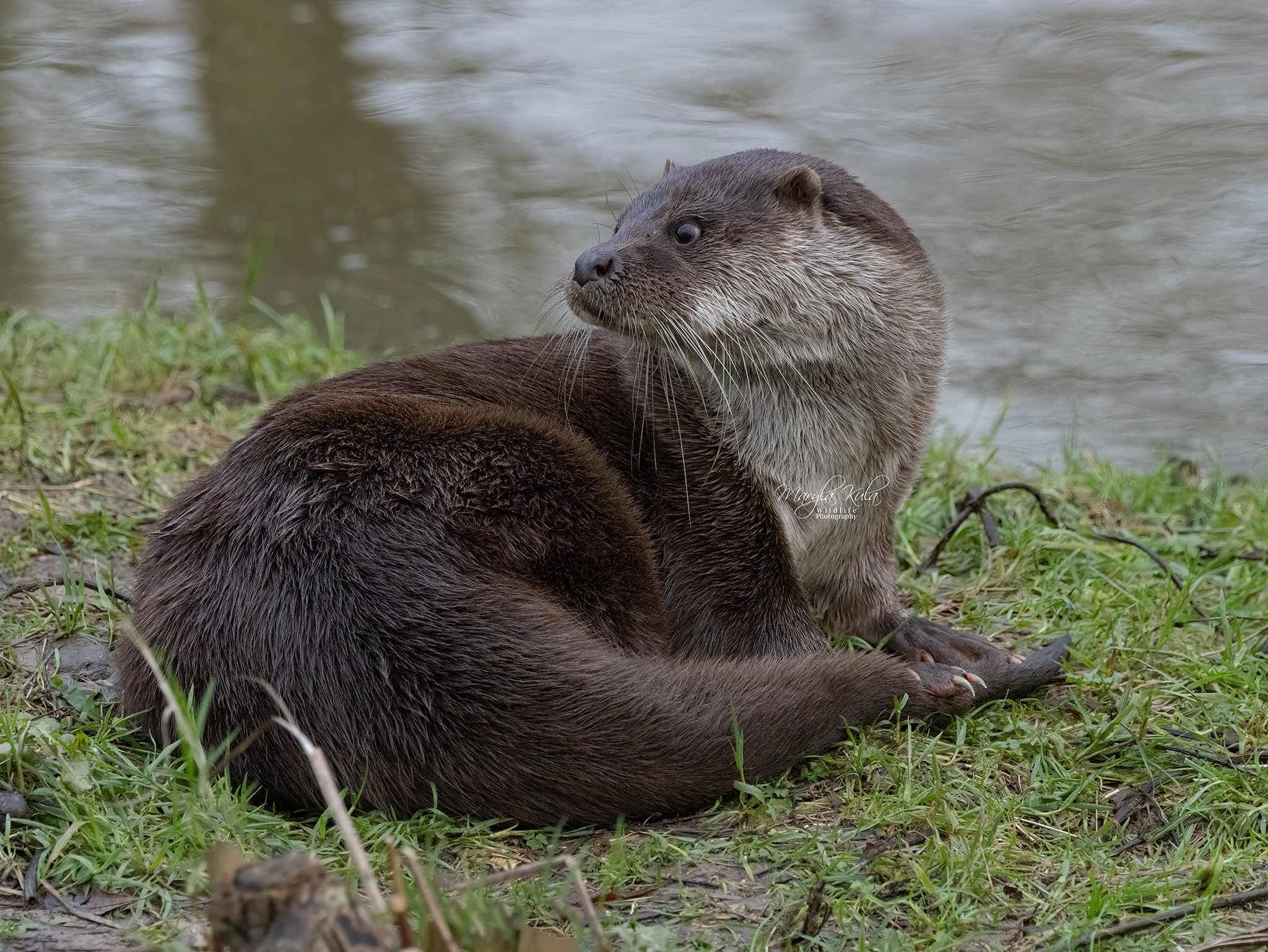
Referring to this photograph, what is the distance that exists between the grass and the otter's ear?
3.26ft

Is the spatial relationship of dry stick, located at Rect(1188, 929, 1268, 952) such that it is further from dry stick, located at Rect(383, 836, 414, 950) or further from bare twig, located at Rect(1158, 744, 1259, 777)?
dry stick, located at Rect(383, 836, 414, 950)

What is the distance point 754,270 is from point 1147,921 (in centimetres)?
147

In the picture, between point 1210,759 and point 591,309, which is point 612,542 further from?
point 1210,759

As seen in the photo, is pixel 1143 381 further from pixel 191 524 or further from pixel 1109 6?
pixel 191 524

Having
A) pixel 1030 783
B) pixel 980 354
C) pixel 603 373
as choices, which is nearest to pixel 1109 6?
pixel 980 354

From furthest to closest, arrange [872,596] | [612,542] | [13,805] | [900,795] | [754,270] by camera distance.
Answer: [872,596]
[754,270]
[612,542]
[900,795]
[13,805]

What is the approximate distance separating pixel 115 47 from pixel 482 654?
8.56m

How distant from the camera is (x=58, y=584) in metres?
3.04

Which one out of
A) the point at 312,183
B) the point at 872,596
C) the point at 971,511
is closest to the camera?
the point at 872,596

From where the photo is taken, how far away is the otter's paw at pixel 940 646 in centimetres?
284

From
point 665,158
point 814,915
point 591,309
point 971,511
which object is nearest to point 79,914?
point 814,915

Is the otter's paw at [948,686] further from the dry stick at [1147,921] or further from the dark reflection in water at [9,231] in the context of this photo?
the dark reflection in water at [9,231]

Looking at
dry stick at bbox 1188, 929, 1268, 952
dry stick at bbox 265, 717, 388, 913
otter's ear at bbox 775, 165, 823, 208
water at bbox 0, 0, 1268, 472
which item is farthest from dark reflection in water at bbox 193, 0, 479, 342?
dry stick at bbox 1188, 929, 1268, 952

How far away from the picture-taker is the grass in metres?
2.01
